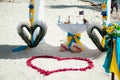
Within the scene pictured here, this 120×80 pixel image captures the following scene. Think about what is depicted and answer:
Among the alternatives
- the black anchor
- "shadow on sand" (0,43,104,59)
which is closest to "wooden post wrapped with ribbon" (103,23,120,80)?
"shadow on sand" (0,43,104,59)

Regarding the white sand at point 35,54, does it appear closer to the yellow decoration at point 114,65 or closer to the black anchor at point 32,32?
the black anchor at point 32,32

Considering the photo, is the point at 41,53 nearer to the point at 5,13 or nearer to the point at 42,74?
the point at 42,74

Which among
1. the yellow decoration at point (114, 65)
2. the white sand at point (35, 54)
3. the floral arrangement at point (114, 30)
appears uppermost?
the floral arrangement at point (114, 30)

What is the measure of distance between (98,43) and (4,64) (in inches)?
115

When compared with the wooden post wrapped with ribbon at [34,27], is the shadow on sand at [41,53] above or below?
below

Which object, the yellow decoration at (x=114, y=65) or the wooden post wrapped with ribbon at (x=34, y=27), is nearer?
the yellow decoration at (x=114, y=65)

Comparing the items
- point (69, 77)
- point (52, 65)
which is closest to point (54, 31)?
point (52, 65)

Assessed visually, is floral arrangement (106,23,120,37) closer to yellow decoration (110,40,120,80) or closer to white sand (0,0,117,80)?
yellow decoration (110,40,120,80)

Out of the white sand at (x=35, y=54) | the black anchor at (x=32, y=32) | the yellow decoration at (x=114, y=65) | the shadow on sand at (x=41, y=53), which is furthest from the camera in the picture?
the black anchor at (x=32, y=32)

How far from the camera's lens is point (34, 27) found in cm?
935

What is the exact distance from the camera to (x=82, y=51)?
942 centimetres

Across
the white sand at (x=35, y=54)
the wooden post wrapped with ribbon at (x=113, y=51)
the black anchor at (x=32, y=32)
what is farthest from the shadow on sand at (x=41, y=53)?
the wooden post wrapped with ribbon at (x=113, y=51)

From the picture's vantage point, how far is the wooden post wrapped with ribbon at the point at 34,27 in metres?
9.26

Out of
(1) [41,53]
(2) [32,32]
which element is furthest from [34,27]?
(1) [41,53]
